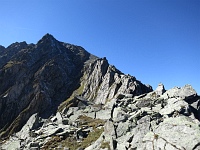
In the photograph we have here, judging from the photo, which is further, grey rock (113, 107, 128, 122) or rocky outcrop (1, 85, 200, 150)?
grey rock (113, 107, 128, 122)

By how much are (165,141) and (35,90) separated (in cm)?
18227

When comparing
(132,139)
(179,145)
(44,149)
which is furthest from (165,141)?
(44,149)

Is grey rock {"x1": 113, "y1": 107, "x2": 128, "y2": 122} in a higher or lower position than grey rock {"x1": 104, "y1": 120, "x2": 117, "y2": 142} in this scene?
higher

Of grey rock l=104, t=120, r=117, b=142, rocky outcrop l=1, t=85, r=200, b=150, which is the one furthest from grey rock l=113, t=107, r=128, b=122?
grey rock l=104, t=120, r=117, b=142

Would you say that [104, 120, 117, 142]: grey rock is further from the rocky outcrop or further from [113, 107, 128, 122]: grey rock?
[113, 107, 128, 122]: grey rock

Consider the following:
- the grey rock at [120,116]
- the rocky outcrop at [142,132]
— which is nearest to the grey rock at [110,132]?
the rocky outcrop at [142,132]

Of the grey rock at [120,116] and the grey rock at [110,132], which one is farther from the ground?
the grey rock at [120,116]

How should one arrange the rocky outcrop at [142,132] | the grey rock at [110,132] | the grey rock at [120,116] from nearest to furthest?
the rocky outcrop at [142,132], the grey rock at [110,132], the grey rock at [120,116]

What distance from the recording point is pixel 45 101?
188 meters

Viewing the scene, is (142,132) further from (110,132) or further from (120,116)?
(120,116)

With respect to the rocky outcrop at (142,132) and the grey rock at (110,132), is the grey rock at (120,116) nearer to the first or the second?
the rocky outcrop at (142,132)

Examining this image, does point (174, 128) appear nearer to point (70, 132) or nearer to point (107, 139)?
point (107, 139)

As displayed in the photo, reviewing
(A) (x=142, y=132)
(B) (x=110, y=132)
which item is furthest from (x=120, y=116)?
(A) (x=142, y=132)

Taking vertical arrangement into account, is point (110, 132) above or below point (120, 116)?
below
